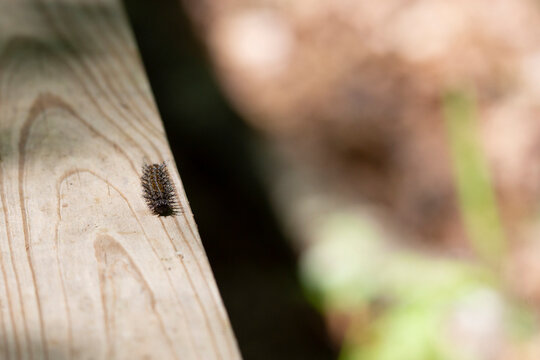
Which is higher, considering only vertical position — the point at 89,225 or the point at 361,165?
the point at 361,165

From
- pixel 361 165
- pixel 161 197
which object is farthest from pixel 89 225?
pixel 361 165

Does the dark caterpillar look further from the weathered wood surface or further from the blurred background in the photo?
the blurred background

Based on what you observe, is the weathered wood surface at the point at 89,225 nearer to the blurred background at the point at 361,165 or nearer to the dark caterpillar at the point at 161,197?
the dark caterpillar at the point at 161,197

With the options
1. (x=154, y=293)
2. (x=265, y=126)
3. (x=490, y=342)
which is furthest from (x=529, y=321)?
(x=154, y=293)

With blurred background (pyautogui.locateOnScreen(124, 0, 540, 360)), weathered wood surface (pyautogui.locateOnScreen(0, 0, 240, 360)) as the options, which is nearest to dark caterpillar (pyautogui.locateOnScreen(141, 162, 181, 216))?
weathered wood surface (pyautogui.locateOnScreen(0, 0, 240, 360))

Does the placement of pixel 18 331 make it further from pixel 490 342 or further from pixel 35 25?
pixel 490 342

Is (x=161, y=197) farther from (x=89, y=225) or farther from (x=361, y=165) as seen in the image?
(x=361, y=165)
